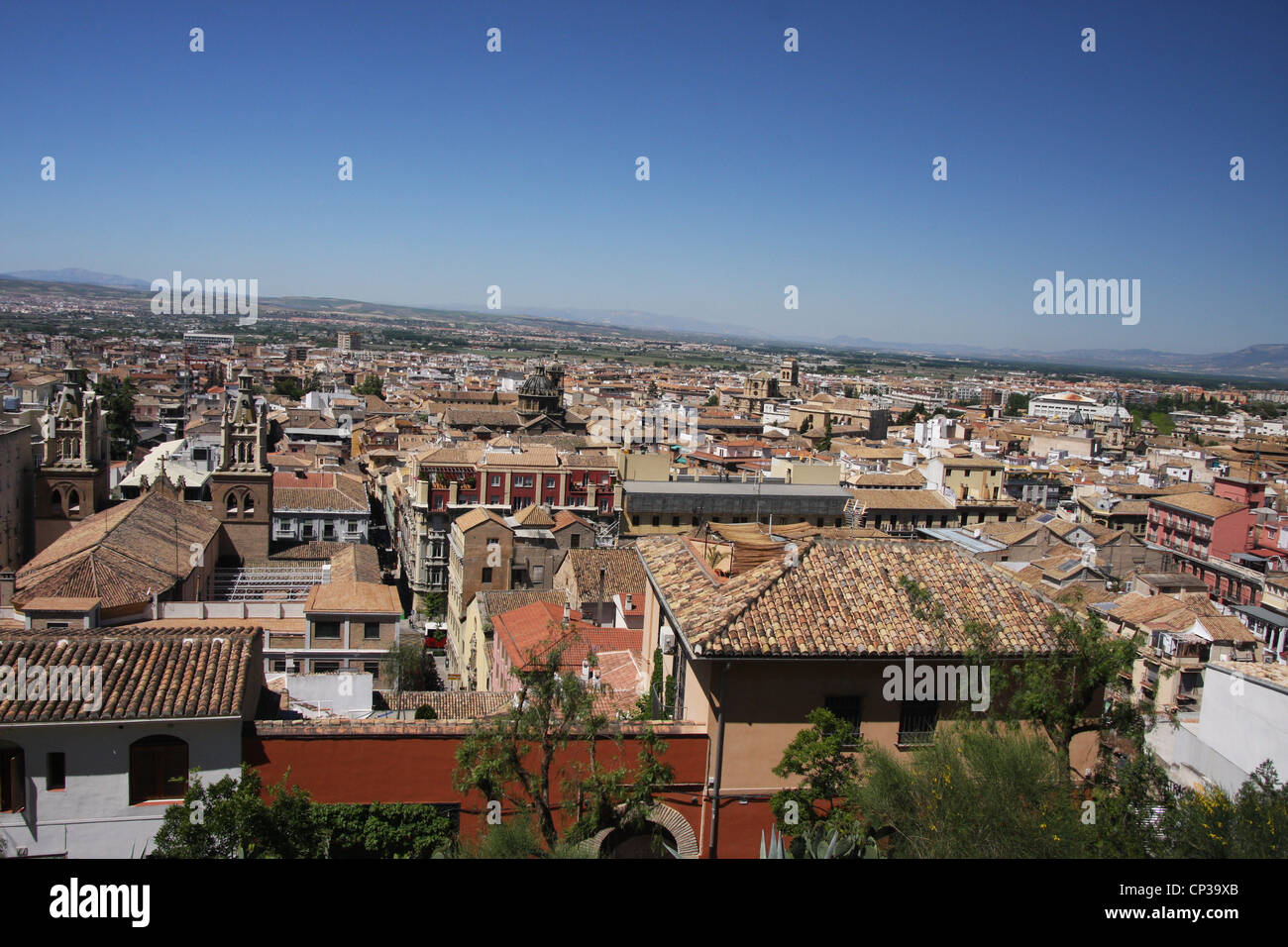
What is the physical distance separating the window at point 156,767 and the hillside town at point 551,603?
0.11 ft

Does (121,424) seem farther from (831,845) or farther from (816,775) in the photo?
(831,845)

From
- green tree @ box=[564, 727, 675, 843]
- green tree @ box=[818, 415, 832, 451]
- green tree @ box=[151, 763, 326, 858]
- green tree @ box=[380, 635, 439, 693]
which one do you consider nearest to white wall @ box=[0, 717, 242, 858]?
green tree @ box=[151, 763, 326, 858]

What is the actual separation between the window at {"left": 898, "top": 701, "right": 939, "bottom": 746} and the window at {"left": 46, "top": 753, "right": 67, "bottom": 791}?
8.08 metres

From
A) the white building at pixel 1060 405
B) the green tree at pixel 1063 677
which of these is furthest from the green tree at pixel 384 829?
the white building at pixel 1060 405

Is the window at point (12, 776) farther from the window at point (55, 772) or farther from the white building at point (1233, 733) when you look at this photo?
the white building at point (1233, 733)

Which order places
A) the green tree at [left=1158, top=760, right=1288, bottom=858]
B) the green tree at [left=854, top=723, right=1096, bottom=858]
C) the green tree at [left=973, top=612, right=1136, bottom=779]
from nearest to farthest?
the green tree at [left=1158, top=760, right=1288, bottom=858]
the green tree at [left=854, top=723, right=1096, bottom=858]
the green tree at [left=973, top=612, right=1136, bottom=779]

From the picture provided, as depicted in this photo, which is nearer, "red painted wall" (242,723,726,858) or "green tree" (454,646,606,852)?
"green tree" (454,646,606,852)

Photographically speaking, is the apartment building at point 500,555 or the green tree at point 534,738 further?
the apartment building at point 500,555

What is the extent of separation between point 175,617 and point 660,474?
23.3 meters

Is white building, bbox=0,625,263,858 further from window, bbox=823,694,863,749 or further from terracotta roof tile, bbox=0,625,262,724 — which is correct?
window, bbox=823,694,863,749

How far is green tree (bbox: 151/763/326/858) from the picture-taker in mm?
6855

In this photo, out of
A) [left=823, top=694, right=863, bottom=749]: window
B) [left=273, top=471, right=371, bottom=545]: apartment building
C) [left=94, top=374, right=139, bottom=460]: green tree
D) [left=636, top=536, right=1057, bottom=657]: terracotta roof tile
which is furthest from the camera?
[left=94, top=374, right=139, bottom=460]: green tree

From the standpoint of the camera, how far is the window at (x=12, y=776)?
859 centimetres

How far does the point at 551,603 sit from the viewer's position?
69.2 feet
